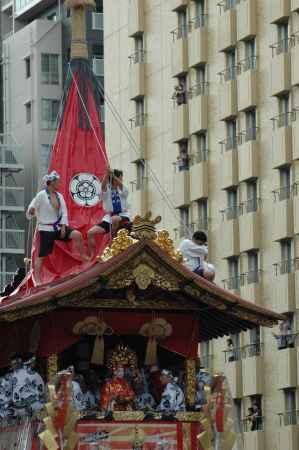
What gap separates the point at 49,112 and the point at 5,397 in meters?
51.5

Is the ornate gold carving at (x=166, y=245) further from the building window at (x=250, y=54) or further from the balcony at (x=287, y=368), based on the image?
the building window at (x=250, y=54)

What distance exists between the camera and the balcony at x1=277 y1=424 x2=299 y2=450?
58719mm

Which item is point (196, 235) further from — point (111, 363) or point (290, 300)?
point (290, 300)

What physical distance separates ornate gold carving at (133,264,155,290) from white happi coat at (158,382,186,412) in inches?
60.7

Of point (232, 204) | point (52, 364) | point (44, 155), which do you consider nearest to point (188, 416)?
point (52, 364)

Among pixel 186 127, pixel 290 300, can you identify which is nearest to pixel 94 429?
pixel 290 300

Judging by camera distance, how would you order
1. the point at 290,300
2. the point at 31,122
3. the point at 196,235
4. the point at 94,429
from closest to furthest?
the point at 94,429 < the point at 196,235 < the point at 290,300 < the point at 31,122

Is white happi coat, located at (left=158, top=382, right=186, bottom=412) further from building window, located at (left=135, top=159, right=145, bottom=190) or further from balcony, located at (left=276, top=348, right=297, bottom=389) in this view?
building window, located at (left=135, top=159, right=145, bottom=190)

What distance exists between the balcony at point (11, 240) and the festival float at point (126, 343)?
48.6 metres

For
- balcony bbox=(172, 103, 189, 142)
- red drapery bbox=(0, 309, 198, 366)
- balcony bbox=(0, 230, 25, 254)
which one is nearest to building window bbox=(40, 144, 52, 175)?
balcony bbox=(0, 230, 25, 254)

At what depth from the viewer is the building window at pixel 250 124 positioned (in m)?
62.1

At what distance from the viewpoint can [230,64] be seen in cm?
6400

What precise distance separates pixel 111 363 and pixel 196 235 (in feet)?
9.99

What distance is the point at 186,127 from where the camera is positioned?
66.0 meters
